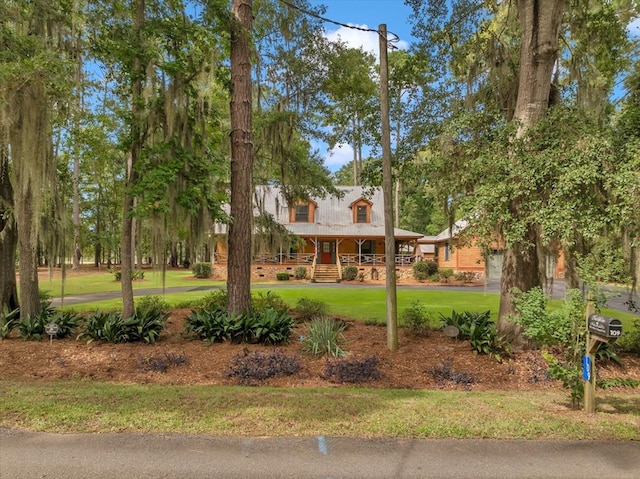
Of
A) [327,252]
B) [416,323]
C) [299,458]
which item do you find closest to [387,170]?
[416,323]

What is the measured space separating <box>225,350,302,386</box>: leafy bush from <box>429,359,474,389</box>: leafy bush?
2.11 m

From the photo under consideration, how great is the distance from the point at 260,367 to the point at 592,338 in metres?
4.25

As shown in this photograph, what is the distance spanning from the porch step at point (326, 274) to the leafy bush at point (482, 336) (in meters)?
15.7

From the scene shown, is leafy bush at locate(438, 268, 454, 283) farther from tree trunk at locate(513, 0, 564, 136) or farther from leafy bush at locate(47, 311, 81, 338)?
leafy bush at locate(47, 311, 81, 338)

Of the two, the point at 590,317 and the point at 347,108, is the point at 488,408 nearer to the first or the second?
the point at 590,317

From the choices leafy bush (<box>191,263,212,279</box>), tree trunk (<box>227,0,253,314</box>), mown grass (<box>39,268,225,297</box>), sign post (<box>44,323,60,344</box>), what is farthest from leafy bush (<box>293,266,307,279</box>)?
sign post (<box>44,323,60,344</box>)

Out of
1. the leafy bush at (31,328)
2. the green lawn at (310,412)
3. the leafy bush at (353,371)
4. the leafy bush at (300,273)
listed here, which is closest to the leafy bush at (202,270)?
the leafy bush at (300,273)

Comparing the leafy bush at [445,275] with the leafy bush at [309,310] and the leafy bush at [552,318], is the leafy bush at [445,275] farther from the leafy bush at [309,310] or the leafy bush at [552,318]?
the leafy bush at [552,318]

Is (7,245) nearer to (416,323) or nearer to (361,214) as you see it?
(416,323)

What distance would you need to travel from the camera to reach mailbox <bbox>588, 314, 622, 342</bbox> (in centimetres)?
368

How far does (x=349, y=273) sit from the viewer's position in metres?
23.9

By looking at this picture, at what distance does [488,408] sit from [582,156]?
3.54m

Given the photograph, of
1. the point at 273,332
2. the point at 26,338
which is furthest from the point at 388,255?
the point at 26,338

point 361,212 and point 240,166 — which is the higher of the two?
point 361,212
